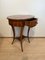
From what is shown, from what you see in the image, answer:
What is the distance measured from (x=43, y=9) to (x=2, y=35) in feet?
4.23

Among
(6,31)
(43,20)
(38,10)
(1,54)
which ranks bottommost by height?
(1,54)

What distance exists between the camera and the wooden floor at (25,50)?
230 centimetres

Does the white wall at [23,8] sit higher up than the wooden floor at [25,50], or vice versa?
the white wall at [23,8]

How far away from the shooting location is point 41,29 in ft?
10.8

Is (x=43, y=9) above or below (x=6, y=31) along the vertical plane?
above

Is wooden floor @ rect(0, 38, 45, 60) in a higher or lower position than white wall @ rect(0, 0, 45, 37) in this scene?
lower

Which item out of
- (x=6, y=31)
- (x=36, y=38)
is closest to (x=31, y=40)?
(x=36, y=38)

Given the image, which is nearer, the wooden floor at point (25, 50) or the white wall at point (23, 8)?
the wooden floor at point (25, 50)

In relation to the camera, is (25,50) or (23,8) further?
(23,8)

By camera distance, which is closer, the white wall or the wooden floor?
the wooden floor

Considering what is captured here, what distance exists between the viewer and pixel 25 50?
2576mm

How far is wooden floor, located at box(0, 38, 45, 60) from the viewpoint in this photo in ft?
7.56

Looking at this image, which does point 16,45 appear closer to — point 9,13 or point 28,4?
point 9,13

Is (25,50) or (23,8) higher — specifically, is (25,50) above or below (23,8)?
below
